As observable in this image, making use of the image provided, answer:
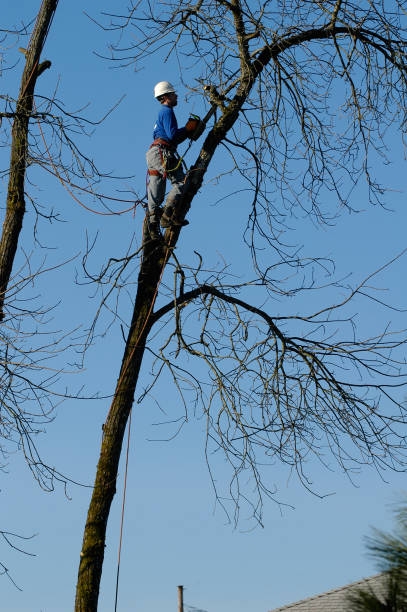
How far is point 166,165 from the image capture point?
815 cm

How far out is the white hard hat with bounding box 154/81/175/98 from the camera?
862cm

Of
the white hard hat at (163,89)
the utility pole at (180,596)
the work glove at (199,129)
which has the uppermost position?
the white hard hat at (163,89)

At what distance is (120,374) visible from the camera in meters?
7.46

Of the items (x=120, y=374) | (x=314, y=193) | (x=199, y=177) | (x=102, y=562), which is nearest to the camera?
(x=102, y=562)

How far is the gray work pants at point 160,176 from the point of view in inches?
313

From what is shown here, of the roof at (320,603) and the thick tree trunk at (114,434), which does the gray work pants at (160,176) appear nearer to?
the thick tree trunk at (114,434)

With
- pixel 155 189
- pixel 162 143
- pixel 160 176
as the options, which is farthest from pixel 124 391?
pixel 162 143

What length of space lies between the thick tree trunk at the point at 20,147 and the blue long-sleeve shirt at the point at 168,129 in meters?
1.19

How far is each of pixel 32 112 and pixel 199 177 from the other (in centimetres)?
158

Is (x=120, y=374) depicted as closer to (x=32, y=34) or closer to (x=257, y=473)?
(x=257, y=473)

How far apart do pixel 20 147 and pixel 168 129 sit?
57.2 inches

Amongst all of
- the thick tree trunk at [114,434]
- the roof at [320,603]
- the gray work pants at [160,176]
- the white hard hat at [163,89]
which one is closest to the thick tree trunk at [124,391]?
the thick tree trunk at [114,434]

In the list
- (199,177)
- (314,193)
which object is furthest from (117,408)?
(314,193)

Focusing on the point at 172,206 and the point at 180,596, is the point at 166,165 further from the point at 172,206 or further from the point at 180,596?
the point at 180,596
